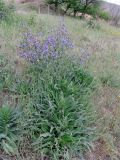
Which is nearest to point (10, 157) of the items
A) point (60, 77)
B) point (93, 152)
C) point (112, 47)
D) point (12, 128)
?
point (12, 128)

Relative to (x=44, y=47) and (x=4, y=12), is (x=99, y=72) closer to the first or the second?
(x=44, y=47)

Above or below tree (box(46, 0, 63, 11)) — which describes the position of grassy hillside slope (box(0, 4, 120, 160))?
above

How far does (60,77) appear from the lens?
3.90m

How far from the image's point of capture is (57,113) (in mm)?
3443

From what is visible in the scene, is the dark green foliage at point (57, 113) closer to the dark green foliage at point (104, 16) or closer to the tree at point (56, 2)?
the tree at point (56, 2)

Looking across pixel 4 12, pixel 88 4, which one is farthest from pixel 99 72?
pixel 88 4

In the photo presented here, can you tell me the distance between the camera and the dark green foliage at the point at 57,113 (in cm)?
326

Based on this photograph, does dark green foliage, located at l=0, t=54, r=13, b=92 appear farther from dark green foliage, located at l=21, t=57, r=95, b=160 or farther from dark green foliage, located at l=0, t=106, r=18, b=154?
dark green foliage, located at l=0, t=106, r=18, b=154

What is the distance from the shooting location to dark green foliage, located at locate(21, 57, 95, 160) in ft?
10.7

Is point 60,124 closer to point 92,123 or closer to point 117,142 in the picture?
point 92,123

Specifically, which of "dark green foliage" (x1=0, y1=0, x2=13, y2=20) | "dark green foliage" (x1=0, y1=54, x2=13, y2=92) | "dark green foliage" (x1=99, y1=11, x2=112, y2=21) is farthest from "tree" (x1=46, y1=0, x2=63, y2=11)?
"dark green foliage" (x1=0, y1=54, x2=13, y2=92)

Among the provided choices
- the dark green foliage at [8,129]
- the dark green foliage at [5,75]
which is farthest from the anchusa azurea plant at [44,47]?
the dark green foliage at [8,129]

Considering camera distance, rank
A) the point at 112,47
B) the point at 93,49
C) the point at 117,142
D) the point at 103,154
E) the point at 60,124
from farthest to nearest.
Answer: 1. the point at 112,47
2. the point at 93,49
3. the point at 117,142
4. the point at 103,154
5. the point at 60,124

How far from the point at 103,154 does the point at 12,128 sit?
111 cm
